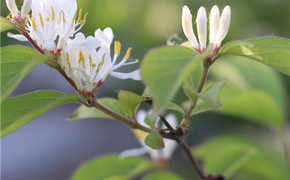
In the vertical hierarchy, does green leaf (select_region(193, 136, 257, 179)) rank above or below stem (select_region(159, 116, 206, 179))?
below

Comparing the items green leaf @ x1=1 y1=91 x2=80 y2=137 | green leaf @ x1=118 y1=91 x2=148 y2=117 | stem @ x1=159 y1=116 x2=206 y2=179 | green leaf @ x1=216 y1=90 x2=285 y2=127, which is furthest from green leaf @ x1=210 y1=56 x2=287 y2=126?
green leaf @ x1=1 y1=91 x2=80 y2=137

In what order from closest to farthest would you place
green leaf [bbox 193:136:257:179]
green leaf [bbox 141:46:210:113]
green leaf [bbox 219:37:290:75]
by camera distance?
green leaf [bbox 141:46:210:113] → green leaf [bbox 219:37:290:75] → green leaf [bbox 193:136:257:179]

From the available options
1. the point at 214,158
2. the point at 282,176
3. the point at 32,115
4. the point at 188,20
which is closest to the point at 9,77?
the point at 32,115

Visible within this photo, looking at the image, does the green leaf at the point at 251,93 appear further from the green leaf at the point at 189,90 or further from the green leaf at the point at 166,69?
the green leaf at the point at 166,69

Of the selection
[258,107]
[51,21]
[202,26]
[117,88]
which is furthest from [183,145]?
[117,88]

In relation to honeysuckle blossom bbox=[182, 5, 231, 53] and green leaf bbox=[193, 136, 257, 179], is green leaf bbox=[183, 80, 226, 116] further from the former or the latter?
green leaf bbox=[193, 136, 257, 179]

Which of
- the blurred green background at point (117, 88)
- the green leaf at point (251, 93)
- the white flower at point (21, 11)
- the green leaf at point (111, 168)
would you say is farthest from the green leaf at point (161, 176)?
the white flower at point (21, 11)

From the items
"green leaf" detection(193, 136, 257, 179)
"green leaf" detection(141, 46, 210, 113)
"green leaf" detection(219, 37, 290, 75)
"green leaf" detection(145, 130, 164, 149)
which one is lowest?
"green leaf" detection(193, 136, 257, 179)
